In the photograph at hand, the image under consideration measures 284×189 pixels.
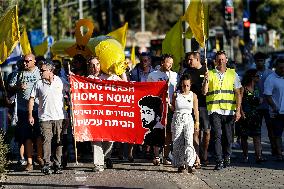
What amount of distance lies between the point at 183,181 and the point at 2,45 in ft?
13.7

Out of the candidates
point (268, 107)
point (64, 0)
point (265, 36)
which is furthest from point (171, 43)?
point (265, 36)

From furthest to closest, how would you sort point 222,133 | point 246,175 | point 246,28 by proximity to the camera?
point 246,28 < point 222,133 < point 246,175

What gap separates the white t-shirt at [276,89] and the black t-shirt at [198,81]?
1526 millimetres

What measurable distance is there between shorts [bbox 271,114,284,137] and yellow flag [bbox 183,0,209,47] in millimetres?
2080

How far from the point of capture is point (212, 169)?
46.4 feet

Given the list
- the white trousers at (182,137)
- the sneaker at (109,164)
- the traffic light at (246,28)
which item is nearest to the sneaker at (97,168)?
the sneaker at (109,164)

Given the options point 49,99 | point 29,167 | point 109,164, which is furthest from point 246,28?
point 49,99

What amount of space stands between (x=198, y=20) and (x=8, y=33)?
3.21 meters

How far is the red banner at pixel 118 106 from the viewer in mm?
14062

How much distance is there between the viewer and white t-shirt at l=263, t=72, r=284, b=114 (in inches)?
611

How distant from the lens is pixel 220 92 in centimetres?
1416

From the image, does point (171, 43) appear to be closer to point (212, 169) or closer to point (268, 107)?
point (268, 107)

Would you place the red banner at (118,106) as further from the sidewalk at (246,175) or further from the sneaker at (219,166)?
the sidewalk at (246,175)

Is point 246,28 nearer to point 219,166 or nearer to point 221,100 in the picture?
point 221,100
